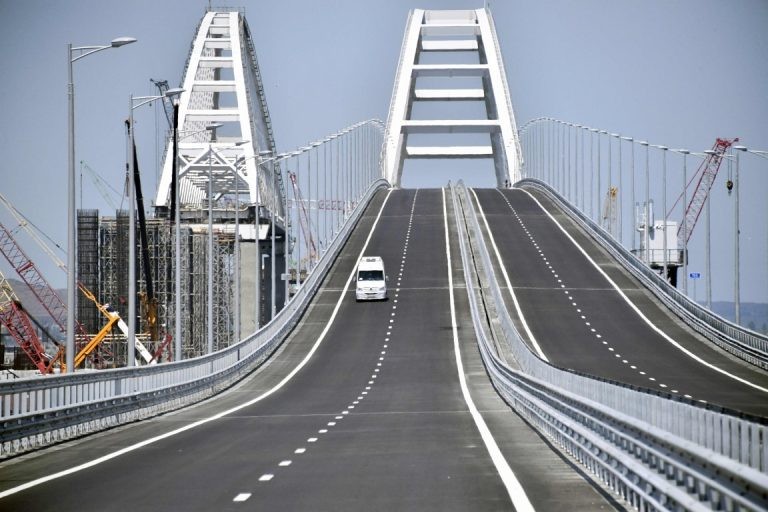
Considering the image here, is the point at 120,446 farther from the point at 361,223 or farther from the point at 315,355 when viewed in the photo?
the point at 361,223

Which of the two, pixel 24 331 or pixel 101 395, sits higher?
pixel 101 395

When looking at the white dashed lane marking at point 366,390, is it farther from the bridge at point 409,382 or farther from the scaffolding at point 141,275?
the scaffolding at point 141,275

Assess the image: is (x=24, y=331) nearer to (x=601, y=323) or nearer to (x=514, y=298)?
(x=514, y=298)

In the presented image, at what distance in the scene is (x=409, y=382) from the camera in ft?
168

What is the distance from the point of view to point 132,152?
1737 inches

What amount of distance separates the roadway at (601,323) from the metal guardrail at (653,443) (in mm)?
4649

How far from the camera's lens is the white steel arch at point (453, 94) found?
179500mm

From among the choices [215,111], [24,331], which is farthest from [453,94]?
[24,331]

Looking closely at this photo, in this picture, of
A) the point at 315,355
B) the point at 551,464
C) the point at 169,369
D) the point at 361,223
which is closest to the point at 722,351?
the point at 315,355

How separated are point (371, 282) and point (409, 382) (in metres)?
31.4

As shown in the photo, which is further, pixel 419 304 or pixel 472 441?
pixel 419 304

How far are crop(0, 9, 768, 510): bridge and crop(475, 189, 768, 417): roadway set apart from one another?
0.24 metres

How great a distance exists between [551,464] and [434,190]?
127136 millimetres

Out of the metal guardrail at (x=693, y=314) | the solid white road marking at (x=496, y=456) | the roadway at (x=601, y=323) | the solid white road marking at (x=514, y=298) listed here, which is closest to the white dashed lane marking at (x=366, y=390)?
the solid white road marking at (x=496, y=456)
